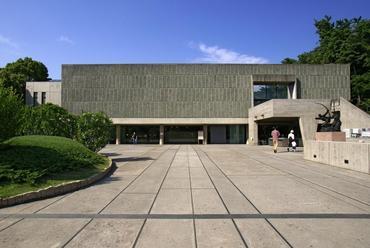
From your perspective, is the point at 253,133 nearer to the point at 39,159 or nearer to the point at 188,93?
the point at 188,93

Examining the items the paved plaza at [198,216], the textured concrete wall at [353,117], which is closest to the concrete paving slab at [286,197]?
the paved plaza at [198,216]

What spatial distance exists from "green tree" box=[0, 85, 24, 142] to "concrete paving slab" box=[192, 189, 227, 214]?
25.0 ft

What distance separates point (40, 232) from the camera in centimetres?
645

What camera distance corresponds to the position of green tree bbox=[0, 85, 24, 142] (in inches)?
520

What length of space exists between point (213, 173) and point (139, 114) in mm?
41279

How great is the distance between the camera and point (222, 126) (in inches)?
2201

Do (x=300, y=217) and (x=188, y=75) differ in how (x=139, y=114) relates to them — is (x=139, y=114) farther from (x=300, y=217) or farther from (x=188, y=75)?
(x=300, y=217)

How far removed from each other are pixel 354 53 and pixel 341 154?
54078 millimetres

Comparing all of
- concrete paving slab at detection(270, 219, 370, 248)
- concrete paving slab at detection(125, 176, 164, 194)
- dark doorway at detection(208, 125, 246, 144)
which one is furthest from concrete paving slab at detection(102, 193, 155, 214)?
dark doorway at detection(208, 125, 246, 144)

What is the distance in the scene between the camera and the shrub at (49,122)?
66.0 ft

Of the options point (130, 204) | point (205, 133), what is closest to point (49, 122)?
point (130, 204)

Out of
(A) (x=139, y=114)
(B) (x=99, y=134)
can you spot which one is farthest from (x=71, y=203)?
(A) (x=139, y=114)

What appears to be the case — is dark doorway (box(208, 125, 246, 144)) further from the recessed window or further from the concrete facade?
the concrete facade

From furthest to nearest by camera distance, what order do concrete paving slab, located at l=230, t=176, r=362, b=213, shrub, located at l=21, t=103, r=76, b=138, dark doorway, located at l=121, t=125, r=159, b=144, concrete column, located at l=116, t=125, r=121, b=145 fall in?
dark doorway, located at l=121, t=125, r=159, b=144
concrete column, located at l=116, t=125, r=121, b=145
shrub, located at l=21, t=103, r=76, b=138
concrete paving slab, located at l=230, t=176, r=362, b=213
